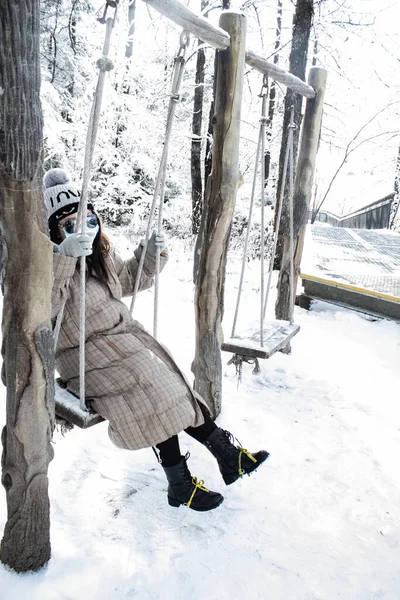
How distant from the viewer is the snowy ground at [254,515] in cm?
179

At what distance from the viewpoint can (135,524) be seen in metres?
2.07

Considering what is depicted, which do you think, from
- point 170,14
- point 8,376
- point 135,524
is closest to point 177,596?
point 135,524

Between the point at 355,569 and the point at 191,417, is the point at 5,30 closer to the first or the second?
the point at 191,417

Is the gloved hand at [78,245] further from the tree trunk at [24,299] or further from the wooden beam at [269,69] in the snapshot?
the wooden beam at [269,69]

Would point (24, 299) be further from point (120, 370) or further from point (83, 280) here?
point (120, 370)

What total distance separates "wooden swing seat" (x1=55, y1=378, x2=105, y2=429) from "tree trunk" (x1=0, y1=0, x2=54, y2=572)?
0.16m

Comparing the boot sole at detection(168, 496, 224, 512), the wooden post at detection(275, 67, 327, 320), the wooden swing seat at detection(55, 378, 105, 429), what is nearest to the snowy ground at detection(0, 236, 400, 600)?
the boot sole at detection(168, 496, 224, 512)

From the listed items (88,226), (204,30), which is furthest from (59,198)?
(204,30)

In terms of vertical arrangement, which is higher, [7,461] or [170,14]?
[170,14]

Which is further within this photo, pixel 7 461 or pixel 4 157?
pixel 7 461

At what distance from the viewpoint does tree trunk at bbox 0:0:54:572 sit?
1332 millimetres

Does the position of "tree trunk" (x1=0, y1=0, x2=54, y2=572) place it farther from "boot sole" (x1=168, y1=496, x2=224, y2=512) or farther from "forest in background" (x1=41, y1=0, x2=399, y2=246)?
"forest in background" (x1=41, y1=0, x2=399, y2=246)

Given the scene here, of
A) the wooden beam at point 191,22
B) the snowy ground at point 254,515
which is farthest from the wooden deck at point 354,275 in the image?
the wooden beam at point 191,22

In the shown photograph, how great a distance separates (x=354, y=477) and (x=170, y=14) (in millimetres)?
2297
